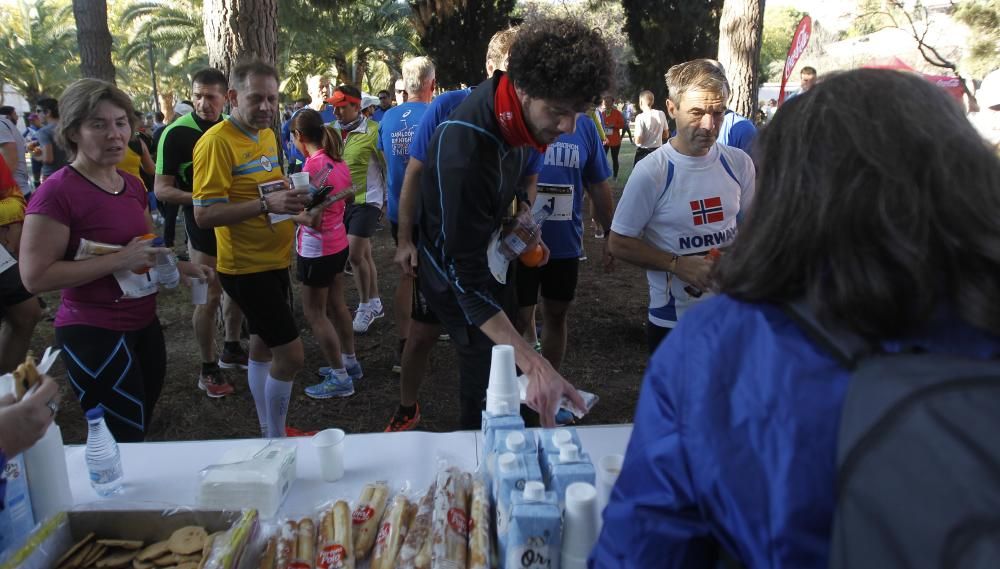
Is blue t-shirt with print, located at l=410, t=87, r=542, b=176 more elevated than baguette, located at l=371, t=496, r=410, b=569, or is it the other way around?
blue t-shirt with print, located at l=410, t=87, r=542, b=176

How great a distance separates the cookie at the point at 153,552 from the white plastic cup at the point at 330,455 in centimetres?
39

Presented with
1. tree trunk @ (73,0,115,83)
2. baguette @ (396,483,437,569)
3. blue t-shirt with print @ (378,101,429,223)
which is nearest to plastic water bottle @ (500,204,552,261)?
baguette @ (396,483,437,569)

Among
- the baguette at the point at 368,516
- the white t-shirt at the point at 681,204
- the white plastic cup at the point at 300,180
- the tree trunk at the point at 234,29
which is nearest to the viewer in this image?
the baguette at the point at 368,516

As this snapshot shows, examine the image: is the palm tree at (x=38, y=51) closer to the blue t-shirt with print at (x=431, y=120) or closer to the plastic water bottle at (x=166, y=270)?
the blue t-shirt with print at (x=431, y=120)

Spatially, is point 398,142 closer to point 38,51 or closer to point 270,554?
point 270,554

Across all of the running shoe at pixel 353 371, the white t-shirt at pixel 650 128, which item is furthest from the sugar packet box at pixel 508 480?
the white t-shirt at pixel 650 128

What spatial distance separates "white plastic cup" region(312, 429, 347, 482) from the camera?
5.13 ft

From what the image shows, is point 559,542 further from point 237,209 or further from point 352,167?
point 352,167

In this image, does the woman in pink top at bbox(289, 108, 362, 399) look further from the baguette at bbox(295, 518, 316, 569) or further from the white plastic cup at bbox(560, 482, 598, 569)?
the white plastic cup at bbox(560, 482, 598, 569)

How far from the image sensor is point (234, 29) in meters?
4.61

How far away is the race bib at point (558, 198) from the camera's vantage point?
356 centimetres

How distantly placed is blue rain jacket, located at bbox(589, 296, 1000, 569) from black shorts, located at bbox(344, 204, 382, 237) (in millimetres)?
4432

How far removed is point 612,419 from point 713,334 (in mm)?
2974

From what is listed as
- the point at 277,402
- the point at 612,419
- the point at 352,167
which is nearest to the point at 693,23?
the point at 352,167
